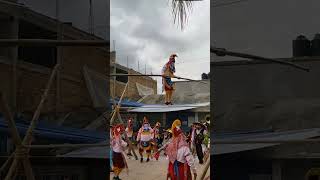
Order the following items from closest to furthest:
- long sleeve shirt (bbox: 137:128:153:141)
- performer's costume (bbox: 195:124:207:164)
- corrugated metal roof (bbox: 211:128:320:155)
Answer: corrugated metal roof (bbox: 211:128:320:155) → performer's costume (bbox: 195:124:207:164) → long sleeve shirt (bbox: 137:128:153:141)

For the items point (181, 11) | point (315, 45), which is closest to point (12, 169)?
point (181, 11)

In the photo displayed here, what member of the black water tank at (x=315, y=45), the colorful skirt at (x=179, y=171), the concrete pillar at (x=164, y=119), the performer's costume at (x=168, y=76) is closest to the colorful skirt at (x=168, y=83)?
the performer's costume at (x=168, y=76)

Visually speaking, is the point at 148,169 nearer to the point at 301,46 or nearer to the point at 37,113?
the point at 37,113

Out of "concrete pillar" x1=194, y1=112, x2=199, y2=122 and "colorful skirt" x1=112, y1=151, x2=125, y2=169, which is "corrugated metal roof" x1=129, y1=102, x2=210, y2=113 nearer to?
"concrete pillar" x1=194, y1=112, x2=199, y2=122

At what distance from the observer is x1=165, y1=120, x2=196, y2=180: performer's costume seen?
2.11 metres

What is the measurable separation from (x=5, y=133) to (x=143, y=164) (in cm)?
65

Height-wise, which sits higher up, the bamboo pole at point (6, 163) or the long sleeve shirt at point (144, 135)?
the long sleeve shirt at point (144, 135)

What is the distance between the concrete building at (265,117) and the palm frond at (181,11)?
0.83 ft

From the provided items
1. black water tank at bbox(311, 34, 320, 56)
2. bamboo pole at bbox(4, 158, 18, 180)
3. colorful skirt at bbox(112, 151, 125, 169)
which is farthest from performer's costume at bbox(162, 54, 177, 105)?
bamboo pole at bbox(4, 158, 18, 180)

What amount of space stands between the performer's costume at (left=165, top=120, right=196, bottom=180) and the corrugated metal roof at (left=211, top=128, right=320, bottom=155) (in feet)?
0.42

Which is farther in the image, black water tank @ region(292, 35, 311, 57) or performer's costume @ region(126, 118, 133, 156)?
performer's costume @ region(126, 118, 133, 156)

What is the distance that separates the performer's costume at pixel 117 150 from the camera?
2203mm

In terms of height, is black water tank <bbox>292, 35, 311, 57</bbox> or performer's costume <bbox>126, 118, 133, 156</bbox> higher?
black water tank <bbox>292, 35, 311, 57</bbox>

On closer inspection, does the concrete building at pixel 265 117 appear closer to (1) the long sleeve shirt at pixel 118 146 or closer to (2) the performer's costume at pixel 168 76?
(2) the performer's costume at pixel 168 76
